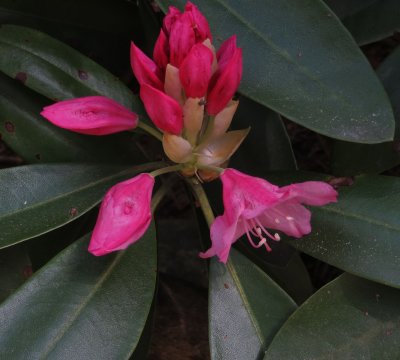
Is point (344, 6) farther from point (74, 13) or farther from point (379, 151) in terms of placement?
point (74, 13)

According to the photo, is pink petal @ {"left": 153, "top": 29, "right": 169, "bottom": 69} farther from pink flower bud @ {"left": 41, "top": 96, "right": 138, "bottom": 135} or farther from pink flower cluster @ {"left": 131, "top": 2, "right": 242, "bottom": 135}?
pink flower bud @ {"left": 41, "top": 96, "right": 138, "bottom": 135}

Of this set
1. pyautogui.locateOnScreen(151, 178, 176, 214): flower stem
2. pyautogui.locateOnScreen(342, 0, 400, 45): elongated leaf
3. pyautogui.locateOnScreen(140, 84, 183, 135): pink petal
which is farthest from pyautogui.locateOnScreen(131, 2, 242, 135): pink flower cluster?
pyautogui.locateOnScreen(342, 0, 400, 45): elongated leaf

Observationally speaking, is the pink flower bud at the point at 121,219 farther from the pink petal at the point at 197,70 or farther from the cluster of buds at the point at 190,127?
the pink petal at the point at 197,70

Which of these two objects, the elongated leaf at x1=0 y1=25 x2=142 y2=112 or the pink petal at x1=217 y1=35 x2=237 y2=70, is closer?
the pink petal at x1=217 y1=35 x2=237 y2=70

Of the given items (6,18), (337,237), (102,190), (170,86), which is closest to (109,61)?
(6,18)

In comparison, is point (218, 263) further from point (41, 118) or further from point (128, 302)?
point (41, 118)

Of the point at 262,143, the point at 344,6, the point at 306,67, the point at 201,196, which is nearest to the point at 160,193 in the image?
the point at 201,196

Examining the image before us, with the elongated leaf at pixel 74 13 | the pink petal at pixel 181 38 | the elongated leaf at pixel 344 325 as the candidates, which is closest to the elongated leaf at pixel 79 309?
the elongated leaf at pixel 344 325
